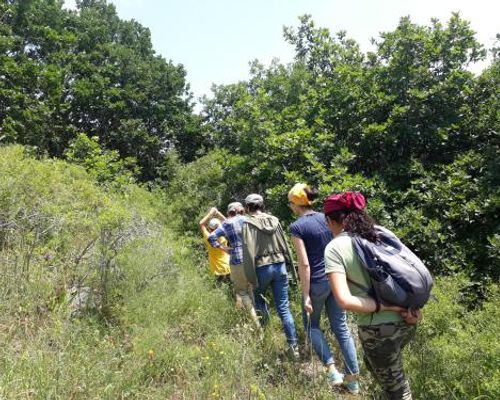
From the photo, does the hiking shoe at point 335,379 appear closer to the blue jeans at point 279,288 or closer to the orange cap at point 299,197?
the blue jeans at point 279,288

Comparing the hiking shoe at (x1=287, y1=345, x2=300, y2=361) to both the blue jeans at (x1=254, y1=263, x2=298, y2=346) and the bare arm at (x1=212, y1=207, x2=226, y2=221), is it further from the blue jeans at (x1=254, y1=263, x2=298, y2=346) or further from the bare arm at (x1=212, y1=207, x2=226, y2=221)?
the bare arm at (x1=212, y1=207, x2=226, y2=221)

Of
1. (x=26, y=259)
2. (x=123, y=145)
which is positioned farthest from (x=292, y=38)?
(x=123, y=145)

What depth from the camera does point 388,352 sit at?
2.40m

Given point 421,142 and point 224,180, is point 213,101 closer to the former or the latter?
point 224,180


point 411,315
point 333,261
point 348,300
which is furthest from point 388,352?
point 333,261

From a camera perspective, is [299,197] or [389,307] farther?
[299,197]

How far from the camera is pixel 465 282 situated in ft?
17.4

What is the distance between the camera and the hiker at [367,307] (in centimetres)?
229

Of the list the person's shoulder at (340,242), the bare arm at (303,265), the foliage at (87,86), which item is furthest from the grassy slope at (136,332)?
the foliage at (87,86)

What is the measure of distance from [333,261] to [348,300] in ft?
0.73

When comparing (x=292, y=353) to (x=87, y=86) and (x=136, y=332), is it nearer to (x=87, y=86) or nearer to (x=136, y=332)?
(x=136, y=332)

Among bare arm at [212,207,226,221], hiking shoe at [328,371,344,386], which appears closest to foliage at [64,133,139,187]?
bare arm at [212,207,226,221]

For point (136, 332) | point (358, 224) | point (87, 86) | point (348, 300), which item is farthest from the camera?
point (87, 86)

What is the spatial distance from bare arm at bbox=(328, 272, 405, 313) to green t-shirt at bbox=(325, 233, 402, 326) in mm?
41
